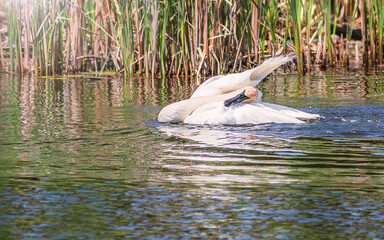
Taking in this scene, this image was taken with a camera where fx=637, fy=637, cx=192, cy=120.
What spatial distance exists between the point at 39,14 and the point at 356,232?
34.5 ft

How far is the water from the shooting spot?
3160mm

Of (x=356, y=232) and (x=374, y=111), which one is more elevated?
(x=374, y=111)

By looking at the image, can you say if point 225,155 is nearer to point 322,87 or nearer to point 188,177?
point 188,177

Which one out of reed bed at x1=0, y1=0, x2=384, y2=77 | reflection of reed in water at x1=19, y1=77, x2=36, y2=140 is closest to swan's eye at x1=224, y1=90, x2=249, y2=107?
reflection of reed in water at x1=19, y1=77, x2=36, y2=140

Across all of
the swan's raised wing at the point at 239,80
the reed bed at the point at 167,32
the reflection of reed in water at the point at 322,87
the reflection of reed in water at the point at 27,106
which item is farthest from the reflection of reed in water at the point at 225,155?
the reed bed at the point at 167,32

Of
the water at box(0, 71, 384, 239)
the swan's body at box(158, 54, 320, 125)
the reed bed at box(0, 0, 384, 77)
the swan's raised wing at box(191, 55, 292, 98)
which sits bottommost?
the water at box(0, 71, 384, 239)

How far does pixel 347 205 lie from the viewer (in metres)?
3.47

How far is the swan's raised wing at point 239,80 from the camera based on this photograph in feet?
20.5

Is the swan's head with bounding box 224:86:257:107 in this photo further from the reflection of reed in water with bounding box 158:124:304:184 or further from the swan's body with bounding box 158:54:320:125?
the reflection of reed in water with bounding box 158:124:304:184

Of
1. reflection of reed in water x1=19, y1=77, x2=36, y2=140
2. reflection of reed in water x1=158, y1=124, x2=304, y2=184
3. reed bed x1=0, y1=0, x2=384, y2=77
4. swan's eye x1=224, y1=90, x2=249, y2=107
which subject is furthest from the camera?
reed bed x1=0, y1=0, x2=384, y2=77

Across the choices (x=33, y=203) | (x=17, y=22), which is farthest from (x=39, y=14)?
(x=33, y=203)

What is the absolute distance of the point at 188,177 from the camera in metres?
4.14

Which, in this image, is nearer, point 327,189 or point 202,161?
point 327,189

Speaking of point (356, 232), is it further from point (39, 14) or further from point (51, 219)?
point (39, 14)
